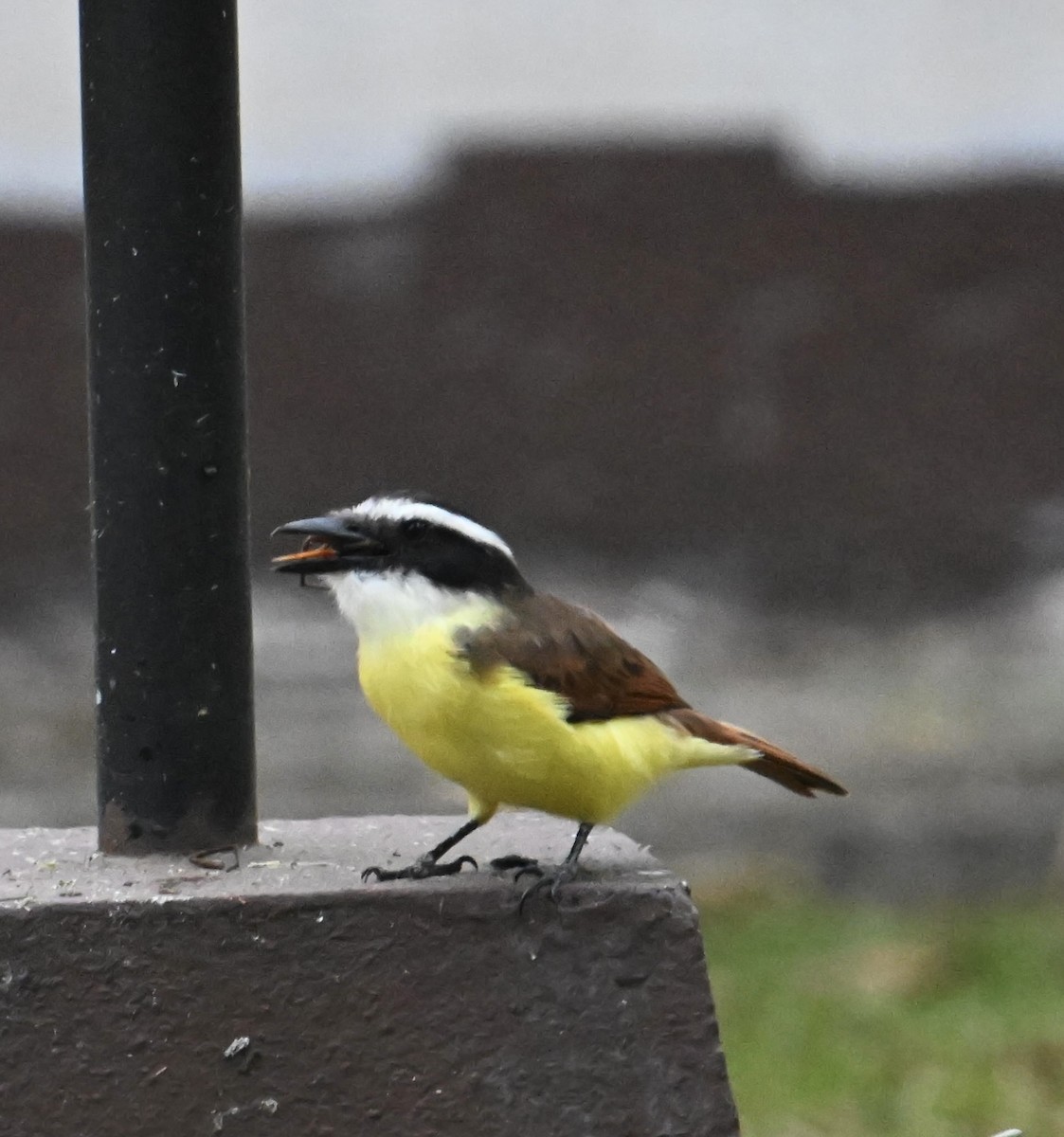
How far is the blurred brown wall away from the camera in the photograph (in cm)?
775

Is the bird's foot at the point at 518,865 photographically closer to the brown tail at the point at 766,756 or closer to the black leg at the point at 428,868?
the black leg at the point at 428,868

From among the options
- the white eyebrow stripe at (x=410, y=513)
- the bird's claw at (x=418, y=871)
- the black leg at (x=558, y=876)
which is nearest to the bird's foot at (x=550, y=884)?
the black leg at (x=558, y=876)

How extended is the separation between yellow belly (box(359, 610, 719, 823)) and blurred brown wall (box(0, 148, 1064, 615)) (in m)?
4.20

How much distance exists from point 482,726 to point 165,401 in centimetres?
74

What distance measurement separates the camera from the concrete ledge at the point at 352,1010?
10.9ft

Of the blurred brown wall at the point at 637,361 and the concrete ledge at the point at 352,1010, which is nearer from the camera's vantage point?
the concrete ledge at the point at 352,1010

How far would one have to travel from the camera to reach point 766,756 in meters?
4.04

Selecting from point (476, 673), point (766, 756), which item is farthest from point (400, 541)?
point (766, 756)

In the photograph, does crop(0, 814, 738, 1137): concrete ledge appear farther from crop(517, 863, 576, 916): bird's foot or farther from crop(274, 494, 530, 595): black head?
crop(274, 494, 530, 595): black head

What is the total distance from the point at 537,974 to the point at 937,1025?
3.57m

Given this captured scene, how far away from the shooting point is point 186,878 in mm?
3457

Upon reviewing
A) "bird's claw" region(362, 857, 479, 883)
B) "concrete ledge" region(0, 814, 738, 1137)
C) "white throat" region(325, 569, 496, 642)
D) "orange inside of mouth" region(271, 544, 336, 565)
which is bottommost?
"concrete ledge" region(0, 814, 738, 1137)

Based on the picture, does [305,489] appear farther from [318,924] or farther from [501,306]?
[318,924]

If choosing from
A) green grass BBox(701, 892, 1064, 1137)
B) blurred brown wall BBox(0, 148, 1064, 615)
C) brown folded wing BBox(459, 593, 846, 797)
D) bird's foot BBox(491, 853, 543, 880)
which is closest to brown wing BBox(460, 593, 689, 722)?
brown folded wing BBox(459, 593, 846, 797)
